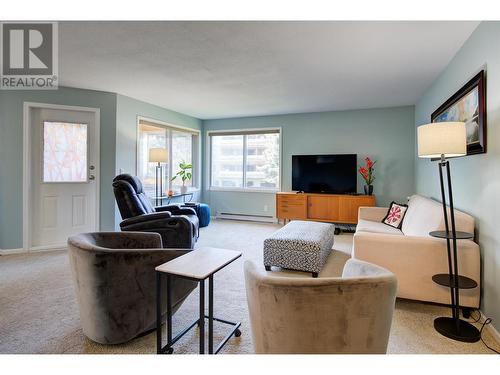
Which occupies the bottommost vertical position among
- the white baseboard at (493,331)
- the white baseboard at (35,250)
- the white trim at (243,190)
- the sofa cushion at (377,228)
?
the white baseboard at (493,331)

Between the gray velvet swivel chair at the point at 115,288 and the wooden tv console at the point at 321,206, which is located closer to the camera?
the gray velvet swivel chair at the point at 115,288

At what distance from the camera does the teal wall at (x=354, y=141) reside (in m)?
5.12

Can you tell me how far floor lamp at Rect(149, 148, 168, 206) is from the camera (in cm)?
477

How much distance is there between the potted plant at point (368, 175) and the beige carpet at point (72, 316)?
6.77 feet

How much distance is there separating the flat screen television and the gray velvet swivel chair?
161 inches

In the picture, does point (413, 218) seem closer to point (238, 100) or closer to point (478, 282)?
point (478, 282)

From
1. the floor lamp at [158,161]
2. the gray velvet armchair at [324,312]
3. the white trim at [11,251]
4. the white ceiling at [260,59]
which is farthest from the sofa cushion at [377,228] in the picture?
the white trim at [11,251]

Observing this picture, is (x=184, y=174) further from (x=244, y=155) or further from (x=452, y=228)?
(x=452, y=228)

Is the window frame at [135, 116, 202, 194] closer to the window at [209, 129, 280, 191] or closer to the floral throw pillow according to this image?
the window at [209, 129, 280, 191]

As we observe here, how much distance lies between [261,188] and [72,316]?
450 centimetres

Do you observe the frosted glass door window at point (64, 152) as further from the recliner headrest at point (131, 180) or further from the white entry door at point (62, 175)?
the recliner headrest at point (131, 180)

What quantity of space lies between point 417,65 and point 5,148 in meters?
5.26
